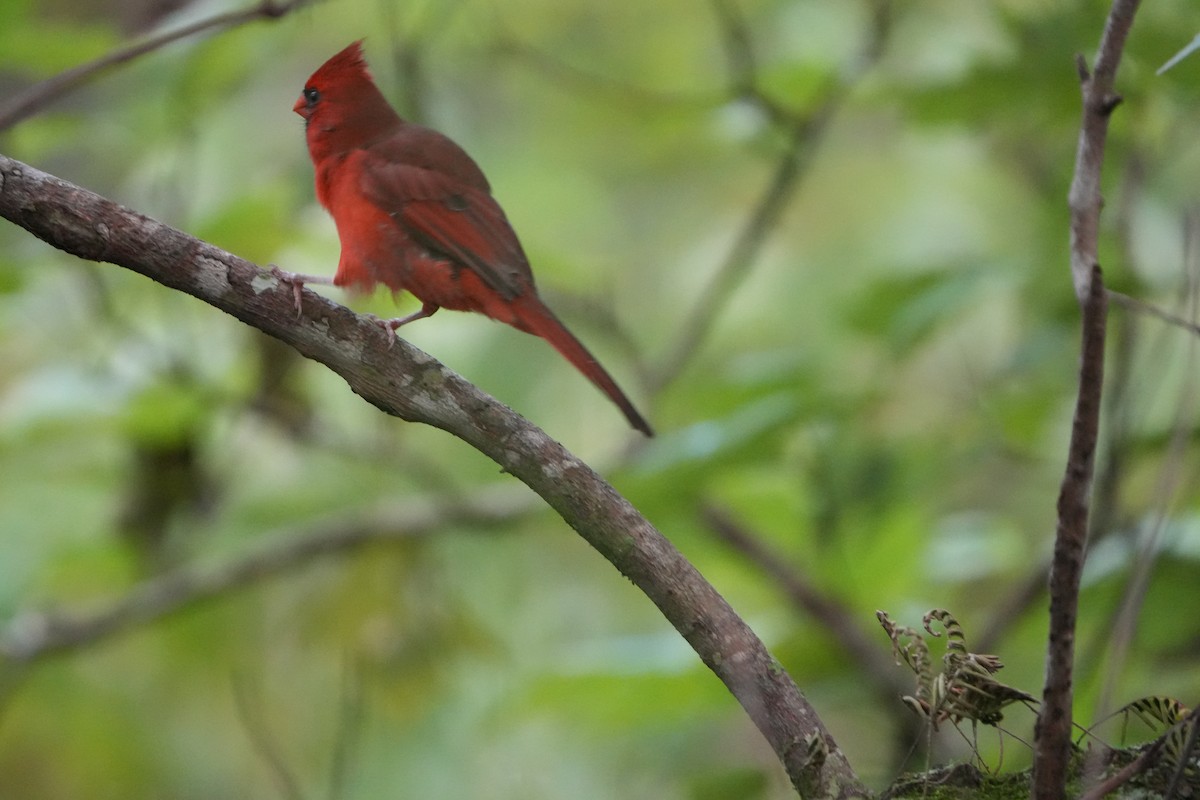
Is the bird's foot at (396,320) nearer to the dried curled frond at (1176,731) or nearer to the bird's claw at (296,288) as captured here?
the bird's claw at (296,288)

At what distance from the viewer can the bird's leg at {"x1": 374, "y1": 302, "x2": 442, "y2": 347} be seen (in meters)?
1.45

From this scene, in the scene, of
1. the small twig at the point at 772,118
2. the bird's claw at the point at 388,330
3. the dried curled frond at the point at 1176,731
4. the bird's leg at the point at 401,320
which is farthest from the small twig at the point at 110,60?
the dried curled frond at the point at 1176,731

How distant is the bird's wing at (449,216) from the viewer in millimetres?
2037

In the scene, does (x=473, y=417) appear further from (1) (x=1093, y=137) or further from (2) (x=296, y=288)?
(1) (x=1093, y=137)

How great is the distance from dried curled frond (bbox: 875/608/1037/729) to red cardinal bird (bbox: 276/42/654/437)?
783 mm

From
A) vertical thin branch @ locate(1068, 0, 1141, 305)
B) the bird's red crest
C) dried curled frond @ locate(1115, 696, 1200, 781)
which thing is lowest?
dried curled frond @ locate(1115, 696, 1200, 781)

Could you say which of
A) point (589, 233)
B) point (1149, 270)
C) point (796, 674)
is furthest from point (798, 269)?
point (796, 674)

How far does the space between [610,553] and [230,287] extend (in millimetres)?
480

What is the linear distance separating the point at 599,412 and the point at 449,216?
289 centimetres

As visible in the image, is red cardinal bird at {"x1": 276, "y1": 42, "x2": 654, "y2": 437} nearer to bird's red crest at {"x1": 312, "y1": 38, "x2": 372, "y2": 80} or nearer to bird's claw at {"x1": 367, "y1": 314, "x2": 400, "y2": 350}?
bird's red crest at {"x1": 312, "y1": 38, "x2": 372, "y2": 80}

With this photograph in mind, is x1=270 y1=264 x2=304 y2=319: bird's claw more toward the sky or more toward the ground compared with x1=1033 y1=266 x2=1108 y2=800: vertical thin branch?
more toward the sky

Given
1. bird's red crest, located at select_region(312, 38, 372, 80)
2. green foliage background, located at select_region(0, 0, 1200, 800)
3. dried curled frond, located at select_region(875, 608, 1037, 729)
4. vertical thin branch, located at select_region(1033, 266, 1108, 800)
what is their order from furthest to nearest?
green foliage background, located at select_region(0, 0, 1200, 800) → bird's red crest, located at select_region(312, 38, 372, 80) → dried curled frond, located at select_region(875, 608, 1037, 729) → vertical thin branch, located at select_region(1033, 266, 1108, 800)

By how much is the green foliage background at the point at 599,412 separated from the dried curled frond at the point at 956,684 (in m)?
0.12

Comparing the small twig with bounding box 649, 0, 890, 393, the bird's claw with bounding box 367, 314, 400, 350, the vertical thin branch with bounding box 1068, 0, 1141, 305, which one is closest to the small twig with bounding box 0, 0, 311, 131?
the bird's claw with bounding box 367, 314, 400, 350
